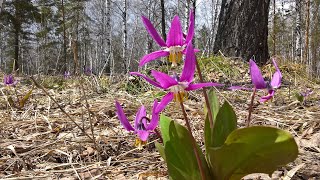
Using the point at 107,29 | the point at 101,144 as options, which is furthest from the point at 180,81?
the point at 107,29

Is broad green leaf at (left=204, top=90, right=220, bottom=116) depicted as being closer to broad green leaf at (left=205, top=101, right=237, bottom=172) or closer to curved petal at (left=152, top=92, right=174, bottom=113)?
broad green leaf at (left=205, top=101, right=237, bottom=172)

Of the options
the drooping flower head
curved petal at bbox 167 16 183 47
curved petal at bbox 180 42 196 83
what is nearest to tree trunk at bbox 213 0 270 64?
the drooping flower head

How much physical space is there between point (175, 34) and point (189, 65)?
149 millimetres

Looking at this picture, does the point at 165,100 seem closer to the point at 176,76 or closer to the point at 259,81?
the point at 176,76

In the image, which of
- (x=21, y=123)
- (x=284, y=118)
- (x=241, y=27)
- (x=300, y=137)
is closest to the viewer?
(x=300, y=137)

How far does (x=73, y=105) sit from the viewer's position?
300 cm

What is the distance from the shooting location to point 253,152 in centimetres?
87

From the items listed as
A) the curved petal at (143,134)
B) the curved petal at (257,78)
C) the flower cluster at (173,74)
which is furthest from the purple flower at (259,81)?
the curved petal at (143,134)

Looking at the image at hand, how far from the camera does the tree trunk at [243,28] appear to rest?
4820mm

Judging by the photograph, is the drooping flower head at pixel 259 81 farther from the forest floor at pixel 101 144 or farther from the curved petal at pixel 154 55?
the forest floor at pixel 101 144

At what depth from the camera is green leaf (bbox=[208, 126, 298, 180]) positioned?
2.61ft

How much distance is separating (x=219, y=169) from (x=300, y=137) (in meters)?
0.89

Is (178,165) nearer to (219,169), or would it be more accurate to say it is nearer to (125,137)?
(219,169)

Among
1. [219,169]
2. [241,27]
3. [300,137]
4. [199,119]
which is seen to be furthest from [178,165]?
[241,27]
